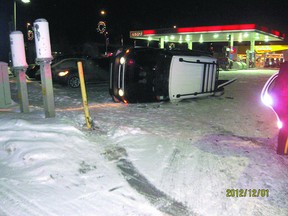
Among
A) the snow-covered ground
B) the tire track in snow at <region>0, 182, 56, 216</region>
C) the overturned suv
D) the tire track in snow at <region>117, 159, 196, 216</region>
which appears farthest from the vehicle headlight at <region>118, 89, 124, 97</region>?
the tire track in snow at <region>0, 182, 56, 216</region>

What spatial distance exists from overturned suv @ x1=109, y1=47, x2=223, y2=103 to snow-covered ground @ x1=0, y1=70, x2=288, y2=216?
190 centimetres

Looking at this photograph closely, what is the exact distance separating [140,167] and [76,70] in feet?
36.0

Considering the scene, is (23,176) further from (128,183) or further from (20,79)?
(20,79)

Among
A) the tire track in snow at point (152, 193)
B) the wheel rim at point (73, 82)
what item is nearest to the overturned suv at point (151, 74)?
the tire track in snow at point (152, 193)

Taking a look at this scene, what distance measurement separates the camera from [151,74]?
9062mm

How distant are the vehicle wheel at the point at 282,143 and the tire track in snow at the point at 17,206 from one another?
11.9 ft

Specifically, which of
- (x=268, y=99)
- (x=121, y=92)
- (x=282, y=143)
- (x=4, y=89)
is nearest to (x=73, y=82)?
(x=4, y=89)

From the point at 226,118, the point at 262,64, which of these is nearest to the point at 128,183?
the point at 226,118

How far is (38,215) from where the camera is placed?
3.13 metres

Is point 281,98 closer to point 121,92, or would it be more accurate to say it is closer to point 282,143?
point 282,143

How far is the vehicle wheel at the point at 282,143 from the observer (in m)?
4.60

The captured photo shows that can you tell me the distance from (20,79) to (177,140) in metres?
4.43

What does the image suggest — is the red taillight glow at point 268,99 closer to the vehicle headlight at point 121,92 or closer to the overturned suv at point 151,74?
the overturned suv at point 151,74

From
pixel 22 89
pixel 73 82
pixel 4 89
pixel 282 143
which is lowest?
pixel 73 82
